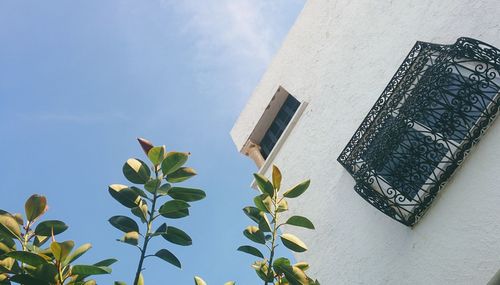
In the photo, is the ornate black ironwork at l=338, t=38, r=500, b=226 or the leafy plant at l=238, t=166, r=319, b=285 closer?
the leafy plant at l=238, t=166, r=319, b=285

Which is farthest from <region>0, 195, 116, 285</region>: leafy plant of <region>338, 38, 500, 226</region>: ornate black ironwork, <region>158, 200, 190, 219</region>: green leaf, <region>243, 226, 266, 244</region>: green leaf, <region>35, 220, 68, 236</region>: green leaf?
<region>338, 38, 500, 226</region>: ornate black ironwork

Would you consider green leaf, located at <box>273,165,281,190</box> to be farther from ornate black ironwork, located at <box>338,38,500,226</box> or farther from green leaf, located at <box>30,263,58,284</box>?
green leaf, located at <box>30,263,58,284</box>

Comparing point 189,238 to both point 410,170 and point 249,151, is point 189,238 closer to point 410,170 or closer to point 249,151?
Answer: point 410,170

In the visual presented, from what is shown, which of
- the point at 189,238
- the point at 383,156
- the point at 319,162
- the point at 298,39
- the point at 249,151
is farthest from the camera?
the point at 249,151

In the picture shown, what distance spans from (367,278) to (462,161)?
4.70ft

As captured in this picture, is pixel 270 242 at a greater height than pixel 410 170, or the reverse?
pixel 410 170

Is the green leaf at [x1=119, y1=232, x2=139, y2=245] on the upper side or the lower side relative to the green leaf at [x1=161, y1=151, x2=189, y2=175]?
lower

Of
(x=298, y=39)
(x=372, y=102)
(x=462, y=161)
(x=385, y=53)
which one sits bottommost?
(x=462, y=161)

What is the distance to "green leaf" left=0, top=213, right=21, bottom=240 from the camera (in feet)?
8.32

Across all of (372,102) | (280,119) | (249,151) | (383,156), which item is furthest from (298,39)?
(383,156)

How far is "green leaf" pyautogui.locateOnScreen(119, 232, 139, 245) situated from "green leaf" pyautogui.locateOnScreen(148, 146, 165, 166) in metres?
0.46

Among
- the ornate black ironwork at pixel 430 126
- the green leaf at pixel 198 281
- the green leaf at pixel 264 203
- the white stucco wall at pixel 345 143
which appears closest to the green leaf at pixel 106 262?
the green leaf at pixel 198 281

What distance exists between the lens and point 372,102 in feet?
17.4

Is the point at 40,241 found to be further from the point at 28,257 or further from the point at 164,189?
the point at 164,189
